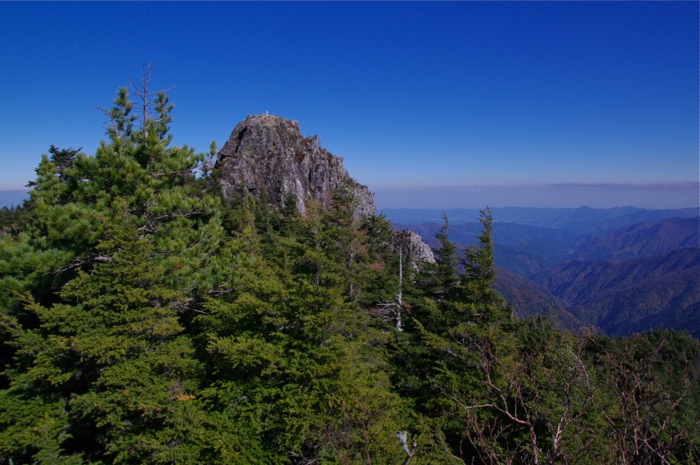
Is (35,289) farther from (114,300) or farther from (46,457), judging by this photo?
(46,457)

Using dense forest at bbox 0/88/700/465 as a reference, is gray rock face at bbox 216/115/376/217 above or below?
above

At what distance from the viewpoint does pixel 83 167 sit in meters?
12.0

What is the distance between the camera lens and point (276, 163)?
53469 millimetres

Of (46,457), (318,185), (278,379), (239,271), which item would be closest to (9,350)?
(46,457)

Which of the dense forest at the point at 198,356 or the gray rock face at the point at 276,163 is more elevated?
the gray rock face at the point at 276,163

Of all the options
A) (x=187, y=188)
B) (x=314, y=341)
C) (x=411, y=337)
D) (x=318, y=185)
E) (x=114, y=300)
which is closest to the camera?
(x=114, y=300)

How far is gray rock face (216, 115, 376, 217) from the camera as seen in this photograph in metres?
51.9

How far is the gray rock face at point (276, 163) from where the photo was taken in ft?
170

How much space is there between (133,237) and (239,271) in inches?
193

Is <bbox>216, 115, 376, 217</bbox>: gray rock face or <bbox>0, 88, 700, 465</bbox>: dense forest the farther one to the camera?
<bbox>216, 115, 376, 217</bbox>: gray rock face

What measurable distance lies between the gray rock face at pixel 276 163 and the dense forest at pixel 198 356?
1417 inches

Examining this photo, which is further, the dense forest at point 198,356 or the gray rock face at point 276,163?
the gray rock face at point 276,163

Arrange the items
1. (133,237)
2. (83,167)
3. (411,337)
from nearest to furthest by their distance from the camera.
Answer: (133,237) < (83,167) < (411,337)

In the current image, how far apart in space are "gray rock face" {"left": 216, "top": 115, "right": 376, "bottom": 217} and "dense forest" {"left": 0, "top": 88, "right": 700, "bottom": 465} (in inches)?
1417
